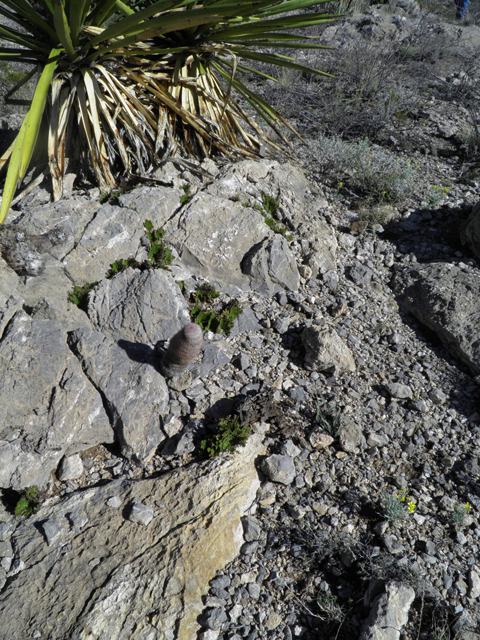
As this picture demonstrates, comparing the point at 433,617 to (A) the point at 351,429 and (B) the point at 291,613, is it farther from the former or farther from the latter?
(A) the point at 351,429

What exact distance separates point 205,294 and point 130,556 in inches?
84.4

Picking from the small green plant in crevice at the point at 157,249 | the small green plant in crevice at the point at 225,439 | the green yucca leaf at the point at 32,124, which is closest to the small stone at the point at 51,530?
the small green plant in crevice at the point at 225,439

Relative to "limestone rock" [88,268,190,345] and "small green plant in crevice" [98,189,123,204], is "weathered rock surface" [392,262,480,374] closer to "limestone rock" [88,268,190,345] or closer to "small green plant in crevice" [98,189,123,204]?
"limestone rock" [88,268,190,345]

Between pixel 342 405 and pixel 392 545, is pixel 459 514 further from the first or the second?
pixel 342 405

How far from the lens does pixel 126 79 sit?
422cm

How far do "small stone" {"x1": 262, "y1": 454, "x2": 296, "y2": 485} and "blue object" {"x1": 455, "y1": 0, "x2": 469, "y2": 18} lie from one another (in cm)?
1332

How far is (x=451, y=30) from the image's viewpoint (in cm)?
958

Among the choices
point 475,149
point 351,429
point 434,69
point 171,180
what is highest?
point 434,69

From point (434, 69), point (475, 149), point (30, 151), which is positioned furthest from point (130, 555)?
point (434, 69)

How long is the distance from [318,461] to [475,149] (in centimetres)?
542

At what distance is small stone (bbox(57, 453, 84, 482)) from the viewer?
113 inches

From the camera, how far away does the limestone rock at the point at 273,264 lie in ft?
13.1

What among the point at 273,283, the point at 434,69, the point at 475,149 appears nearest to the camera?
the point at 273,283

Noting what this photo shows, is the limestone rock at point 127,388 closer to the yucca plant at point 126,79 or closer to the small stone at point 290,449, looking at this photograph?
the small stone at point 290,449
